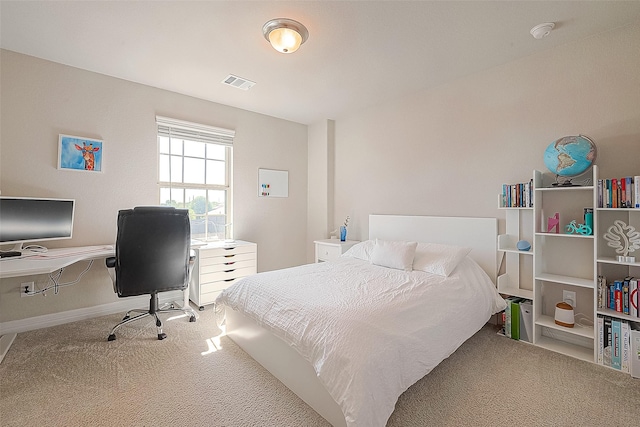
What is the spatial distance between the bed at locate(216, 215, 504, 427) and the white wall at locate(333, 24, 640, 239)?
0.51 m

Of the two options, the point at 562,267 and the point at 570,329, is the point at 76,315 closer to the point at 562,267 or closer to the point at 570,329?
the point at 570,329

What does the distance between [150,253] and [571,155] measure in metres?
3.57

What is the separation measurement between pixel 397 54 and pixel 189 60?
195cm

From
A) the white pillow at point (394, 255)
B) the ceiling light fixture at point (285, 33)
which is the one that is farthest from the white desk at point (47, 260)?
the white pillow at point (394, 255)

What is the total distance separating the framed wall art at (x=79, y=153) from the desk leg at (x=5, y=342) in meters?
1.57

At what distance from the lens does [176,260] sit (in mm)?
2736

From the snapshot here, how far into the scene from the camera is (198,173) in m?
3.89

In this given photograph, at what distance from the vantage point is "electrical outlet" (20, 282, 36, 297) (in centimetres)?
269

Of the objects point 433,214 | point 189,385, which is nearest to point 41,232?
point 189,385

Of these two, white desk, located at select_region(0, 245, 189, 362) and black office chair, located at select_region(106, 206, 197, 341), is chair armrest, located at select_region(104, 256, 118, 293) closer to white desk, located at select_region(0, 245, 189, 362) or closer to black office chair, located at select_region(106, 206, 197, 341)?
black office chair, located at select_region(106, 206, 197, 341)

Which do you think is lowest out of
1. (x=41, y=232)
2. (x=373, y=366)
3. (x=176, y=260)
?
(x=373, y=366)

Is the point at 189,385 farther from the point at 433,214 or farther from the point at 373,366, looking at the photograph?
the point at 433,214

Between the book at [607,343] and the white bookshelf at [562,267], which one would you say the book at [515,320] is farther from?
the book at [607,343]

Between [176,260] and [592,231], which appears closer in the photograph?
[592,231]
